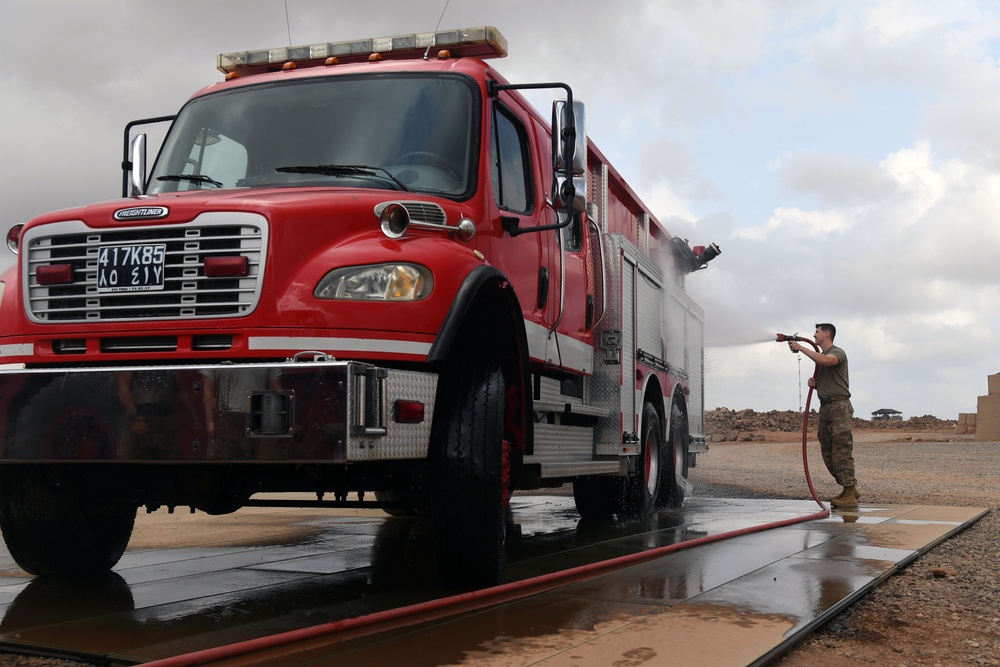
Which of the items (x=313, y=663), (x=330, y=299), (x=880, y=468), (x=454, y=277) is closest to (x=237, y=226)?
(x=330, y=299)

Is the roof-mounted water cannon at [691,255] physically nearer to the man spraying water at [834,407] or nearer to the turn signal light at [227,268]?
the man spraying water at [834,407]

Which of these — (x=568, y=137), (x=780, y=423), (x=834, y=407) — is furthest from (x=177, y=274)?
(x=780, y=423)

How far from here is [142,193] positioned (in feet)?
21.1

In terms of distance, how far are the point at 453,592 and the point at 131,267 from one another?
2208 mm

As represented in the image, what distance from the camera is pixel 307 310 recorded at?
184 inches

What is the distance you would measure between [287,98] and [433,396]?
90.6 inches

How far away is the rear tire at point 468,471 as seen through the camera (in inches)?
200

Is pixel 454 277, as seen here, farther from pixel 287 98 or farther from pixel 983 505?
pixel 983 505

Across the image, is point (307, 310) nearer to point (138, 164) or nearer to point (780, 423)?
point (138, 164)

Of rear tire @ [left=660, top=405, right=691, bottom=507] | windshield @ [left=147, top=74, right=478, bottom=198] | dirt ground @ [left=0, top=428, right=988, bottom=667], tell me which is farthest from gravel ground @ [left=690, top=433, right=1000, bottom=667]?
windshield @ [left=147, top=74, right=478, bottom=198]

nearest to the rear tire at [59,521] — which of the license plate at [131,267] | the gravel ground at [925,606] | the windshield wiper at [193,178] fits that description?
the license plate at [131,267]

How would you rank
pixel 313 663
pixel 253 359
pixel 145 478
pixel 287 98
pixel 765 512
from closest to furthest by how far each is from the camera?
pixel 313 663 < pixel 253 359 < pixel 145 478 < pixel 287 98 < pixel 765 512

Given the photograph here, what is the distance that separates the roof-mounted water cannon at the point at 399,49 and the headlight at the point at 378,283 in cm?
213

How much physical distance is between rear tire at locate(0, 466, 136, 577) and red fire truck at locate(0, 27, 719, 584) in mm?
12
